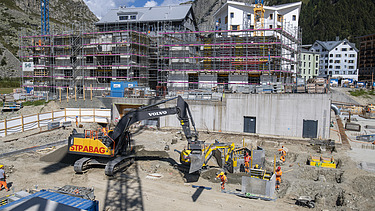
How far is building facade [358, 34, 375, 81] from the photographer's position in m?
85.2

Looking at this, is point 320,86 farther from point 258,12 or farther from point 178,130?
point 258,12

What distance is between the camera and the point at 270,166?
60.1ft

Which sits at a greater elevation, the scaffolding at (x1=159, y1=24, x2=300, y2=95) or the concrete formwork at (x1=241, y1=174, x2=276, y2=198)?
the scaffolding at (x1=159, y1=24, x2=300, y2=95)

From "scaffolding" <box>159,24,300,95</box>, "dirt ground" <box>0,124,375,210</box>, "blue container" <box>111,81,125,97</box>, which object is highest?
"scaffolding" <box>159,24,300,95</box>

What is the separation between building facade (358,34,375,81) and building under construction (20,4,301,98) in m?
54.7

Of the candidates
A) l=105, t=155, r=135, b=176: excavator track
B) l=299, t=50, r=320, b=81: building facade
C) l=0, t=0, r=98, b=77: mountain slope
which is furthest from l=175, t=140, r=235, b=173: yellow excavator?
l=299, t=50, r=320, b=81: building facade

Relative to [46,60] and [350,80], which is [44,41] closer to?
[46,60]

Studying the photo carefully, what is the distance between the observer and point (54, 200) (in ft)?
31.4

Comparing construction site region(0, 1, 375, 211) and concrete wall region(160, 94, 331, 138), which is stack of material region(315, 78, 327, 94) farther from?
concrete wall region(160, 94, 331, 138)

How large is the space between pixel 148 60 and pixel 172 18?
8400 mm

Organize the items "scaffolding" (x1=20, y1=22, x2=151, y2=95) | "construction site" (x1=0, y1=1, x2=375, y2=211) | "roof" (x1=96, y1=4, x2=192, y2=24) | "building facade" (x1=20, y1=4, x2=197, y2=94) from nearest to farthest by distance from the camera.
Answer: "construction site" (x1=0, y1=1, x2=375, y2=211) < "scaffolding" (x1=20, y1=22, x2=151, y2=95) < "building facade" (x1=20, y1=4, x2=197, y2=94) < "roof" (x1=96, y1=4, x2=192, y2=24)

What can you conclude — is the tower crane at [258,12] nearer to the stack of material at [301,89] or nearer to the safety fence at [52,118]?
the stack of material at [301,89]

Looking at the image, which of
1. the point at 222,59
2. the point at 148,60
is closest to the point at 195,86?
the point at 222,59

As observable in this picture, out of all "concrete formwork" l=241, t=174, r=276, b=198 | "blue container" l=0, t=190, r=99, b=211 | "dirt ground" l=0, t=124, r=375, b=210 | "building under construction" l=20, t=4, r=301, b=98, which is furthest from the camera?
"building under construction" l=20, t=4, r=301, b=98
